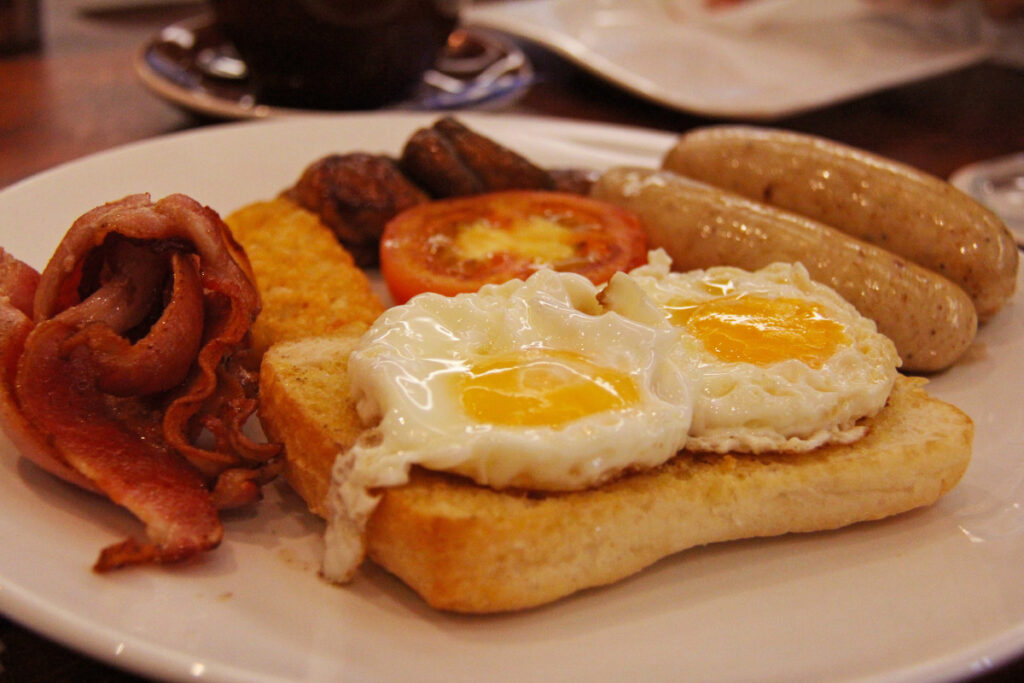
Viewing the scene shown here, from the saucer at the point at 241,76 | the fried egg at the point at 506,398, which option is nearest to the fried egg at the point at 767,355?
the fried egg at the point at 506,398

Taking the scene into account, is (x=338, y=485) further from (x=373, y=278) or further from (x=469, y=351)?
(x=373, y=278)

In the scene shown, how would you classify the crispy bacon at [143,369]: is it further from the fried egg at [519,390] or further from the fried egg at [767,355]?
the fried egg at [767,355]

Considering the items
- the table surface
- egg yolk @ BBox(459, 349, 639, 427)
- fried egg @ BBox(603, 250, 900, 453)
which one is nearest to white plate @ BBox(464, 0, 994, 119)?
the table surface

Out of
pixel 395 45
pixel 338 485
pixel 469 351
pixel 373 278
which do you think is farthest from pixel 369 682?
pixel 395 45

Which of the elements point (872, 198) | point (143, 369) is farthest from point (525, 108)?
point (143, 369)

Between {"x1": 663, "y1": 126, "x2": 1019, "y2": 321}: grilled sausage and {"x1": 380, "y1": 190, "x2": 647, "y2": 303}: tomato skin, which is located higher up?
{"x1": 663, "y1": 126, "x2": 1019, "y2": 321}: grilled sausage

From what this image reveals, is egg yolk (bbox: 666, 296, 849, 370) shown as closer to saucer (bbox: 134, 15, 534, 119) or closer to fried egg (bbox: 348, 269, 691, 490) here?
fried egg (bbox: 348, 269, 691, 490)
